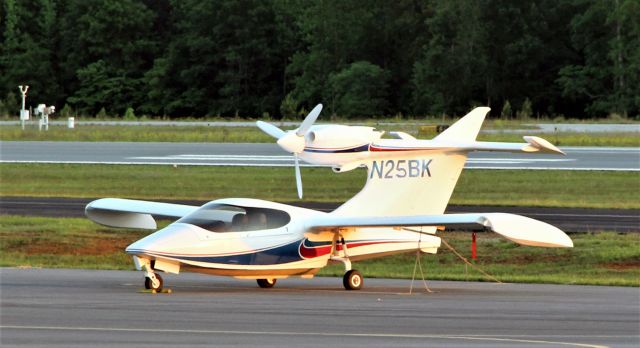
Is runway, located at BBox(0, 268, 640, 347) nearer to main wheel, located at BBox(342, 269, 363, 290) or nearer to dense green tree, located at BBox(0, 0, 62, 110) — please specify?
main wheel, located at BBox(342, 269, 363, 290)

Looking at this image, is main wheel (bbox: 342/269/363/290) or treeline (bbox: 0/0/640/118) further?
treeline (bbox: 0/0/640/118)

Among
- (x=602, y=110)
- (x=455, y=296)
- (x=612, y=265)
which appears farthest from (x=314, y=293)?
(x=602, y=110)

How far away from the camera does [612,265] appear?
2684cm

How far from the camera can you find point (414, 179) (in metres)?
22.0

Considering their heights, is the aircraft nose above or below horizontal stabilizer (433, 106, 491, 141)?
below

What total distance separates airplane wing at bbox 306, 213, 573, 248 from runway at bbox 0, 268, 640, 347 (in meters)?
1.01

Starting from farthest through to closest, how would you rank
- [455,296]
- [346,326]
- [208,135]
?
[208,135] < [455,296] < [346,326]

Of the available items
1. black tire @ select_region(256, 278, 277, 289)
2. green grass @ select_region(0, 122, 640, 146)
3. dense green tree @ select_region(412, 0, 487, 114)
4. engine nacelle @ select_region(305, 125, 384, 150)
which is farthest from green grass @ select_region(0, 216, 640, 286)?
dense green tree @ select_region(412, 0, 487, 114)

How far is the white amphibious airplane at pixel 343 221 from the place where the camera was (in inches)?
780

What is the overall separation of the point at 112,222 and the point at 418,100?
7852 centimetres

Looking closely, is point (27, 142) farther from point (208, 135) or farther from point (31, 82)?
point (31, 82)

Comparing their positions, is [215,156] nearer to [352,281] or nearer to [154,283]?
[352,281]

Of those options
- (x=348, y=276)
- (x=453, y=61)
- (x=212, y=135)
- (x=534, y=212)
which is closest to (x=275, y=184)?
(x=534, y=212)

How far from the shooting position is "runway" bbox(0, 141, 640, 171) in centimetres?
5378
